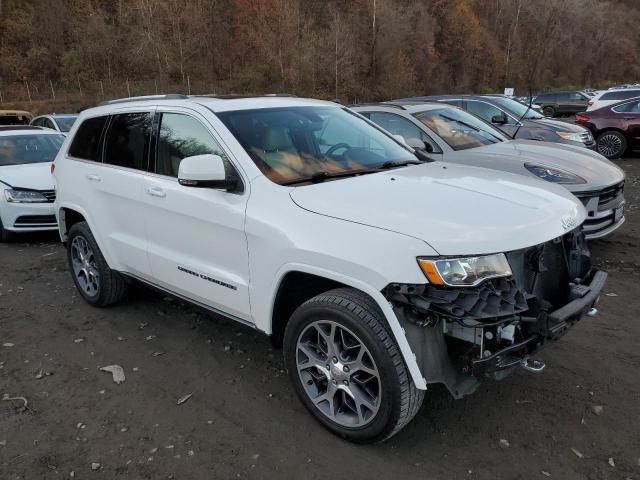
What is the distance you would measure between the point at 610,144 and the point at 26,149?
521 inches

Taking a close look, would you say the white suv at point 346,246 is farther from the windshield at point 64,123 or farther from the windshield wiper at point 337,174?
the windshield at point 64,123

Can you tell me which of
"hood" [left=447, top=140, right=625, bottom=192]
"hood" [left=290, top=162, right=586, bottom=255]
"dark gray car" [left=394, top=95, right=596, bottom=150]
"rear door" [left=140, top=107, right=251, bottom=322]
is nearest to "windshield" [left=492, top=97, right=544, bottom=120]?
"dark gray car" [left=394, top=95, right=596, bottom=150]

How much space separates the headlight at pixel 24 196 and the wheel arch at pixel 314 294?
5.65 meters

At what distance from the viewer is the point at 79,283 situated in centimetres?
509

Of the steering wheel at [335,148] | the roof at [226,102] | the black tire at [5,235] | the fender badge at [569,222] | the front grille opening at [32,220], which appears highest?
the roof at [226,102]

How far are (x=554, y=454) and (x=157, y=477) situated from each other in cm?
209

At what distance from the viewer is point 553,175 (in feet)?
18.5

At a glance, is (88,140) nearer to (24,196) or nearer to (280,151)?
(280,151)

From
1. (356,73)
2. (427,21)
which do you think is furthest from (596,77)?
(356,73)

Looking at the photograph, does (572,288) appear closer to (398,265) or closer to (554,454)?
(554,454)

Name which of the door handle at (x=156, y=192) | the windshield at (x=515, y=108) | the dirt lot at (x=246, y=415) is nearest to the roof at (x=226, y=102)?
the door handle at (x=156, y=192)

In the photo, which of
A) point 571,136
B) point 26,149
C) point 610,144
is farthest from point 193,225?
point 610,144

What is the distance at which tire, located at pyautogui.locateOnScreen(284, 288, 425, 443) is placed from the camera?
102 inches

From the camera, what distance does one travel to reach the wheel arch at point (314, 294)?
2516mm
